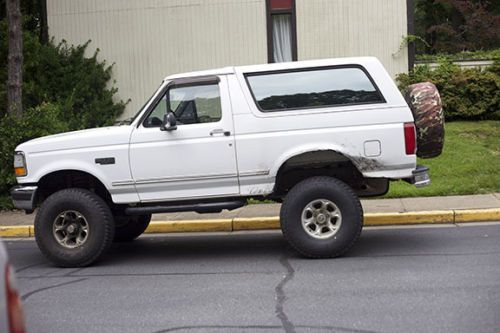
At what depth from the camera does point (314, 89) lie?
24.5ft

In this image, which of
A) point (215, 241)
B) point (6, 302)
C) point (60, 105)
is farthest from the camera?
point (60, 105)

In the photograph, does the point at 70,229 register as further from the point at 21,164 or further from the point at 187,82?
the point at 187,82

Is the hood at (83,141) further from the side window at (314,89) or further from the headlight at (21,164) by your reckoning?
the side window at (314,89)

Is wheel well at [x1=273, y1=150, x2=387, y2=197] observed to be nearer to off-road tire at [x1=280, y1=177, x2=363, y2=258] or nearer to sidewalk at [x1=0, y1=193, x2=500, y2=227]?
off-road tire at [x1=280, y1=177, x2=363, y2=258]

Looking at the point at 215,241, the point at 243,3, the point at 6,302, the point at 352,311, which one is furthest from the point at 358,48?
the point at 6,302

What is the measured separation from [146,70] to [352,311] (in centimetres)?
1281

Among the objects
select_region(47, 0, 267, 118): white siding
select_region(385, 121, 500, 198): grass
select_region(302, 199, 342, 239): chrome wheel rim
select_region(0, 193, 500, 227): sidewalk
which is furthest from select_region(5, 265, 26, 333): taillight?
select_region(47, 0, 267, 118): white siding

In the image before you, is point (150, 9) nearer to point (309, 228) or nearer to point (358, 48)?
point (358, 48)

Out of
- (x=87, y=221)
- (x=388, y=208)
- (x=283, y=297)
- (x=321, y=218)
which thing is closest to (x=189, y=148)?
(x=87, y=221)

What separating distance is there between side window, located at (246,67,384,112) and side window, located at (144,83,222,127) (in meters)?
0.48

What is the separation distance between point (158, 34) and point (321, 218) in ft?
36.0

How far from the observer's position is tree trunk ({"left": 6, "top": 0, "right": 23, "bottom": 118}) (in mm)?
11781

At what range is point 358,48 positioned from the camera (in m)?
16.3

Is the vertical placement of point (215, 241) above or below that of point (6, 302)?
below
